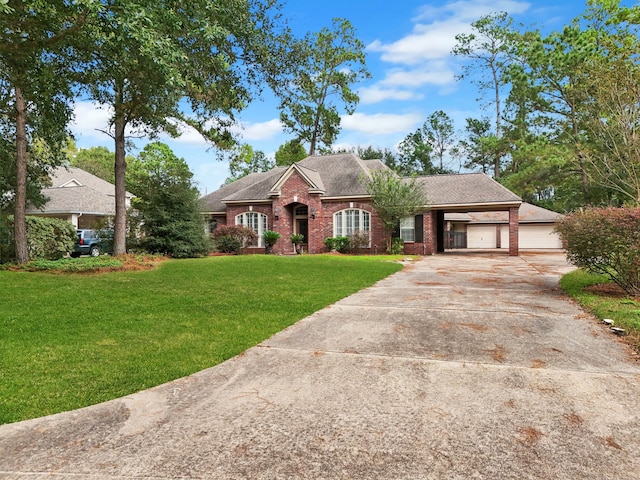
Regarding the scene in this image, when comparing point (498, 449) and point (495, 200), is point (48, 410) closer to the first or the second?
point (498, 449)

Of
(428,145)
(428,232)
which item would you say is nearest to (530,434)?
(428,232)

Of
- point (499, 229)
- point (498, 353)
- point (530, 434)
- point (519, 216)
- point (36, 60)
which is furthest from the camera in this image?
point (499, 229)

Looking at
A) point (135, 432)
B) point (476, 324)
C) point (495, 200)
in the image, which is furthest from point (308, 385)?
point (495, 200)

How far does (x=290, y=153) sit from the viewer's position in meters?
41.6

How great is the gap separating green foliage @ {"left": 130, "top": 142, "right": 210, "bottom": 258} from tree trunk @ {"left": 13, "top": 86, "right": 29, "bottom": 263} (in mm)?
4159

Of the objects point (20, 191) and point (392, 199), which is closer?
point (20, 191)

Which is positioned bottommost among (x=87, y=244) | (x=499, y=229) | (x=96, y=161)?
(x=87, y=244)

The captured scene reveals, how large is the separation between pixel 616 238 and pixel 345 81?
103ft

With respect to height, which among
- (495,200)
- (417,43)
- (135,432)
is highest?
(417,43)

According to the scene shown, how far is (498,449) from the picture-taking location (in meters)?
2.62

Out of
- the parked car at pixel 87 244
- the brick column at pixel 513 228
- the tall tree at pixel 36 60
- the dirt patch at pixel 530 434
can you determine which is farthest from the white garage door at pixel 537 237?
A: the dirt patch at pixel 530 434

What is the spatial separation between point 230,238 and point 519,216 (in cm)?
2298

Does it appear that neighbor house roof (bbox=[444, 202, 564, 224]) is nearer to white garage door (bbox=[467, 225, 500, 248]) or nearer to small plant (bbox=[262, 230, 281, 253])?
white garage door (bbox=[467, 225, 500, 248])

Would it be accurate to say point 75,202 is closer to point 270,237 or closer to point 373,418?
point 270,237
